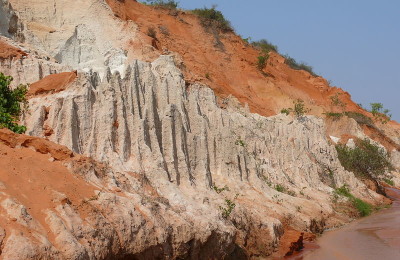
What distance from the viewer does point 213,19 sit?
4791 centimetres

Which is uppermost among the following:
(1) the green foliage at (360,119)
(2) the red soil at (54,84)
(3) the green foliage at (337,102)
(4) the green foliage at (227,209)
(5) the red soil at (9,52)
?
(3) the green foliage at (337,102)

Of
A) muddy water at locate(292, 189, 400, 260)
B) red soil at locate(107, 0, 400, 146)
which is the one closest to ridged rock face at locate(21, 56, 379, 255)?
muddy water at locate(292, 189, 400, 260)

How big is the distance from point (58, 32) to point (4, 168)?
18.2 m

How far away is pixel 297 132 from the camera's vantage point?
29.7 metres

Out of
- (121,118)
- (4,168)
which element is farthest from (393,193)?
(4,168)

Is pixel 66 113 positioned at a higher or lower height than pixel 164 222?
higher

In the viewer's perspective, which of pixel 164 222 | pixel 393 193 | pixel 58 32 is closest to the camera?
pixel 164 222

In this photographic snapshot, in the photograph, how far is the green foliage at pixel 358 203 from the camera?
2370 cm

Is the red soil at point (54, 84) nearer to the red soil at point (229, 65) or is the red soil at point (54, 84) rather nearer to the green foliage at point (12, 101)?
the green foliage at point (12, 101)

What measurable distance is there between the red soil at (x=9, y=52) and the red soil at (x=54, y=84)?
3.13 metres

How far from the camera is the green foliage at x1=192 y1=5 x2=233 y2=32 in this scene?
46.2 meters

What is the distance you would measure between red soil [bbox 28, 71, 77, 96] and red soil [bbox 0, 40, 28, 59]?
313 centimetres

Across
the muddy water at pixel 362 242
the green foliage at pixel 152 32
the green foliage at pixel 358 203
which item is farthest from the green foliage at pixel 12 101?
the green foliage at pixel 152 32

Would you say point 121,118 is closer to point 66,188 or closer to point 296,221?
point 66,188
